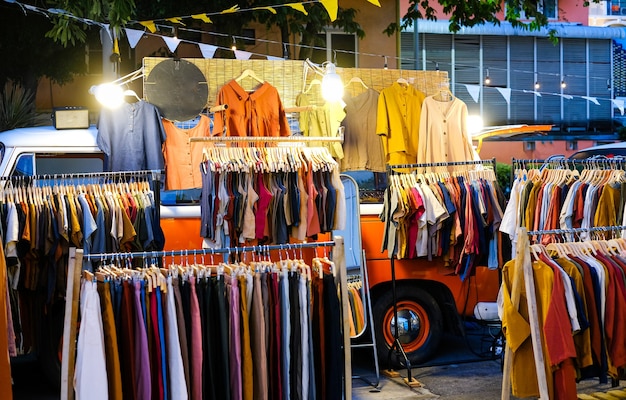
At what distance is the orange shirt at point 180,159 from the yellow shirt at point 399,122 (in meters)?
1.83

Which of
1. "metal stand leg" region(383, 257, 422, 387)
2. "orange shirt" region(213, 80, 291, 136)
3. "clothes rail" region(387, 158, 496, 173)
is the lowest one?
"metal stand leg" region(383, 257, 422, 387)

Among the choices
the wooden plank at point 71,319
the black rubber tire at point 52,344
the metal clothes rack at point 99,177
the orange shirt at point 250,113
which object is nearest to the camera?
the wooden plank at point 71,319

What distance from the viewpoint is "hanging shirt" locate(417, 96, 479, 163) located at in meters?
→ 8.05

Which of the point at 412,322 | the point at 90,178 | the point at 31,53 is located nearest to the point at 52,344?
the point at 90,178

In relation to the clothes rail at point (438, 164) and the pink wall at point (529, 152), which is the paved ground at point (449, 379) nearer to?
the clothes rail at point (438, 164)

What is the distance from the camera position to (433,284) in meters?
7.89

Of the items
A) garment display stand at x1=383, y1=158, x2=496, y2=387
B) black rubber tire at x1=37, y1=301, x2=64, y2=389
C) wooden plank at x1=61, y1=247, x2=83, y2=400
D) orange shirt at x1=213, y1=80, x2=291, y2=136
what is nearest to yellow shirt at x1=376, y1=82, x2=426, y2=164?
garment display stand at x1=383, y1=158, x2=496, y2=387

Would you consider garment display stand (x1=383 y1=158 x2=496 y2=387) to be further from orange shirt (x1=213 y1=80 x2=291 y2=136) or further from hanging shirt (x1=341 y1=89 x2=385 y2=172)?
orange shirt (x1=213 y1=80 x2=291 y2=136)

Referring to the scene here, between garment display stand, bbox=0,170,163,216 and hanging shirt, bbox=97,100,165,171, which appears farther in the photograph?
hanging shirt, bbox=97,100,165,171

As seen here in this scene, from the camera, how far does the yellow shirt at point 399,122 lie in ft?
26.2

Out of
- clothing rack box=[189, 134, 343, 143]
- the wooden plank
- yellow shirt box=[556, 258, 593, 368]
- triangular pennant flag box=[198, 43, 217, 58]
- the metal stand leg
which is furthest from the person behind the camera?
triangular pennant flag box=[198, 43, 217, 58]

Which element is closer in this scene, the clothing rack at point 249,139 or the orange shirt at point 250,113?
the clothing rack at point 249,139

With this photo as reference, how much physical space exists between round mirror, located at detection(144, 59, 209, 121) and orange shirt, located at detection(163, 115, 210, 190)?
0.14 metres

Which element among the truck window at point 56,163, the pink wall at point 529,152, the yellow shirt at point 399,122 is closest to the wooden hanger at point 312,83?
the yellow shirt at point 399,122
